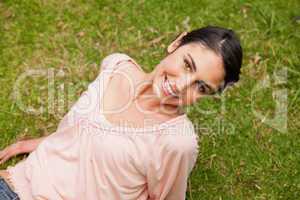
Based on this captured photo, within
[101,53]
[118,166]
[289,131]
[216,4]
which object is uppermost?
[216,4]

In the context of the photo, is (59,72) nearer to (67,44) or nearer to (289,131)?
(67,44)

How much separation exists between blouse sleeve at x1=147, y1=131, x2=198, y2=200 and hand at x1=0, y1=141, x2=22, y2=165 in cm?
102

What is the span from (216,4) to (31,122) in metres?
1.78

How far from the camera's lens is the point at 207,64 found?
2170 mm

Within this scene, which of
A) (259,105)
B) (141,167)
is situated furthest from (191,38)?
(259,105)

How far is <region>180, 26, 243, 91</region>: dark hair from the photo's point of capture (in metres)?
2.16

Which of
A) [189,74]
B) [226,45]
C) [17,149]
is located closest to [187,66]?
[189,74]

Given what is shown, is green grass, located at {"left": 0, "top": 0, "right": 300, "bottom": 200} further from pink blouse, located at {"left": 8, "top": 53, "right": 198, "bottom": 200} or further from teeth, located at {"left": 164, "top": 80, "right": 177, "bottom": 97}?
teeth, located at {"left": 164, "top": 80, "right": 177, "bottom": 97}

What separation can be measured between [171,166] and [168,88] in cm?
37

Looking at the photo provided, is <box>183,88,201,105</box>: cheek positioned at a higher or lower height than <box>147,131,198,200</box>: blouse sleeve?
higher

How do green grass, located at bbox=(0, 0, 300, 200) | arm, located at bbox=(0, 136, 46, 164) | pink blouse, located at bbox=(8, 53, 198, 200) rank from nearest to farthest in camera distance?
pink blouse, located at bbox=(8, 53, 198, 200) < arm, located at bbox=(0, 136, 46, 164) < green grass, located at bbox=(0, 0, 300, 200)

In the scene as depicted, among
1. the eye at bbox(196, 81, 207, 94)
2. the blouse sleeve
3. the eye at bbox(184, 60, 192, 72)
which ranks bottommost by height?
the blouse sleeve

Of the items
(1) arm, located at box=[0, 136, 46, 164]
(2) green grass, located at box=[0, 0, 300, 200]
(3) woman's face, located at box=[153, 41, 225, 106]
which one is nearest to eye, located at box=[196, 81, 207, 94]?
(3) woman's face, located at box=[153, 41, 225, 106]

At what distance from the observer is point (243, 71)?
3.85 m
